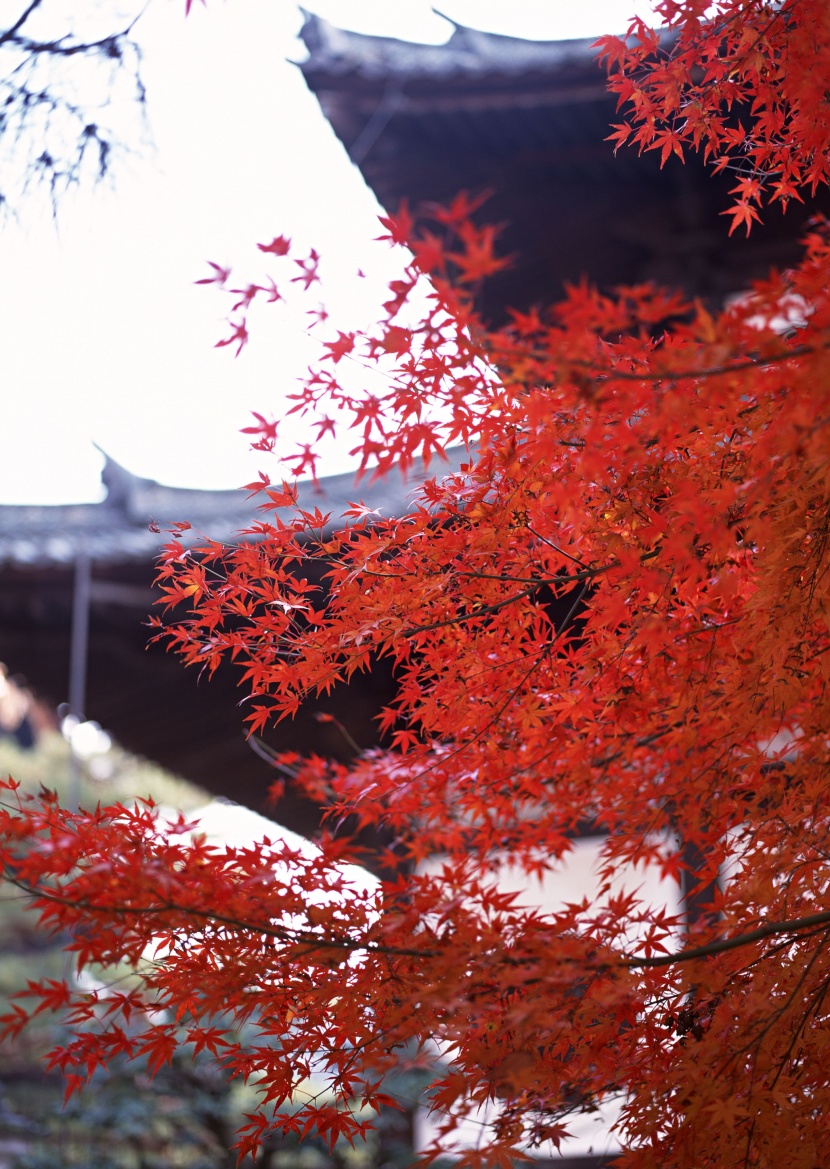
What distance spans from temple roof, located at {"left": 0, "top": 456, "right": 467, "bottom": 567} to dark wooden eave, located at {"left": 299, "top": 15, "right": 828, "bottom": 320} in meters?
1.42

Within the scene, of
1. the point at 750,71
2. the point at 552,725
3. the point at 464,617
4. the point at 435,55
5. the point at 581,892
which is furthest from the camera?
the point at 581,892

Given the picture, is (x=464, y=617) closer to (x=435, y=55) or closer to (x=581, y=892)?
(x=435, y=55)

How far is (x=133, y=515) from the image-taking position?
21.8 feet

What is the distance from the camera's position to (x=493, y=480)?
7.20 feet

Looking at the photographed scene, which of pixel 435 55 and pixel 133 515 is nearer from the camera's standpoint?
pixel 435 55

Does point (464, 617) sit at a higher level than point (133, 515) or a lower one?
lower

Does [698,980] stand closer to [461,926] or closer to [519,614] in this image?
[461,926]

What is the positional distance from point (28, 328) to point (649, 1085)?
8.38 meters

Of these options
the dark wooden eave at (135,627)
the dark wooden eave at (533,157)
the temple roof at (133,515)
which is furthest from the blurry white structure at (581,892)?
the dark wooden eave at (533,157)

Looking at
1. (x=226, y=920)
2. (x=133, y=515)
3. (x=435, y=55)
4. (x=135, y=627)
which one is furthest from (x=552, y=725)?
(x=133, y=515)

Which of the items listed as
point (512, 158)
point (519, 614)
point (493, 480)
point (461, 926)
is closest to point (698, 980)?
point (461, 926)

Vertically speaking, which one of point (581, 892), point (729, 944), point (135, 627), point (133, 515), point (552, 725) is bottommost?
point (729, 944)

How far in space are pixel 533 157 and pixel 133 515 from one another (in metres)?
3.28

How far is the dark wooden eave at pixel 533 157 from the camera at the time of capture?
4723 mm
